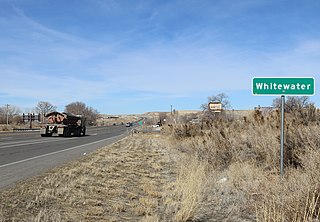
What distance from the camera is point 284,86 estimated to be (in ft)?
26.6

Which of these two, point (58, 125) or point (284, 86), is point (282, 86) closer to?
point (284, 86)

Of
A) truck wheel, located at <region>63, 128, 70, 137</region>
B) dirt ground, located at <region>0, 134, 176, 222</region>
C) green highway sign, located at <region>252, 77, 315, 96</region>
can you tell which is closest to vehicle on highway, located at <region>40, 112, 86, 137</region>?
truck wheel, located at <region>63, 128, 70, 137</region>

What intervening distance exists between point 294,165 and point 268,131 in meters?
2.60

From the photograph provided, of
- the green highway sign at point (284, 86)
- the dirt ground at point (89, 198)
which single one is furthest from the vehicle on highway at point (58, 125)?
the green highway sign at point (284, 86)

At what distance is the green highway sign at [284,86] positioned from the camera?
26.2 ft

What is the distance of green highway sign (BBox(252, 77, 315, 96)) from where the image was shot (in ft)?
26.2

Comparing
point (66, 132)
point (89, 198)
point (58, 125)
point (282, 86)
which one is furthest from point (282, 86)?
point (66, 132)

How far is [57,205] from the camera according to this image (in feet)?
23.9

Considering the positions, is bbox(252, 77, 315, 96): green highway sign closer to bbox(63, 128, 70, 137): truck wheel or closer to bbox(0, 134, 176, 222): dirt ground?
bbox(0, 134, 176, 222): dirt ground

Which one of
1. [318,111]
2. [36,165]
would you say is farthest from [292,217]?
[36,165]

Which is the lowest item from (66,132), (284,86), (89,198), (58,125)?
(89,198)

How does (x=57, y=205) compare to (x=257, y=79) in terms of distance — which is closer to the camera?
(x=57, y=205)

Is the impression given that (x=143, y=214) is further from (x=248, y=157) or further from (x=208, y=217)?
(x=248, y=157)

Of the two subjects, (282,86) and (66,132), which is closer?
(282,86)
